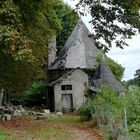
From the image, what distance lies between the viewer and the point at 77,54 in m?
55.9

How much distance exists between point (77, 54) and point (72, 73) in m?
3.12

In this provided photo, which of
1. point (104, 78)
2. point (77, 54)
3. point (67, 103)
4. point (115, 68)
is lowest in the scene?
point (67, 103)

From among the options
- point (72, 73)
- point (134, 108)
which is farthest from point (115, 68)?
point (134, 108)

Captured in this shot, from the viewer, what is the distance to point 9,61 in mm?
29156

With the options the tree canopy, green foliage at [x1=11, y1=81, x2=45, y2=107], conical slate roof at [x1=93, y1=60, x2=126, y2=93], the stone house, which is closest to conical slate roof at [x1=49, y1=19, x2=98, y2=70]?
the stone house

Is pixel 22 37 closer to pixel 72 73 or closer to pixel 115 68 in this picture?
pixel 72 73

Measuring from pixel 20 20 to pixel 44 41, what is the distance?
506 centimetres

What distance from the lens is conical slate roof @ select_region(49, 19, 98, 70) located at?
182 feet

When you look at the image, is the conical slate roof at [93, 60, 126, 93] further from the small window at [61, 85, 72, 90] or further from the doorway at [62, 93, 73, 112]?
the doorway at [62, 93, 73, 112]

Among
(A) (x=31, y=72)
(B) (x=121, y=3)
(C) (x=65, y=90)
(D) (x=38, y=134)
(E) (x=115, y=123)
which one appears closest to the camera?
(E) (x=115, y=123)

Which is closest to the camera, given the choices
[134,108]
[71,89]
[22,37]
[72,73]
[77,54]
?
[134,108]

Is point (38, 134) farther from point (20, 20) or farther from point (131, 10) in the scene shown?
point (131, 10)

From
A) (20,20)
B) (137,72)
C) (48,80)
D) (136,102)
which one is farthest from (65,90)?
(136,102)

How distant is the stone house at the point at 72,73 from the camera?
53031 millimetres
